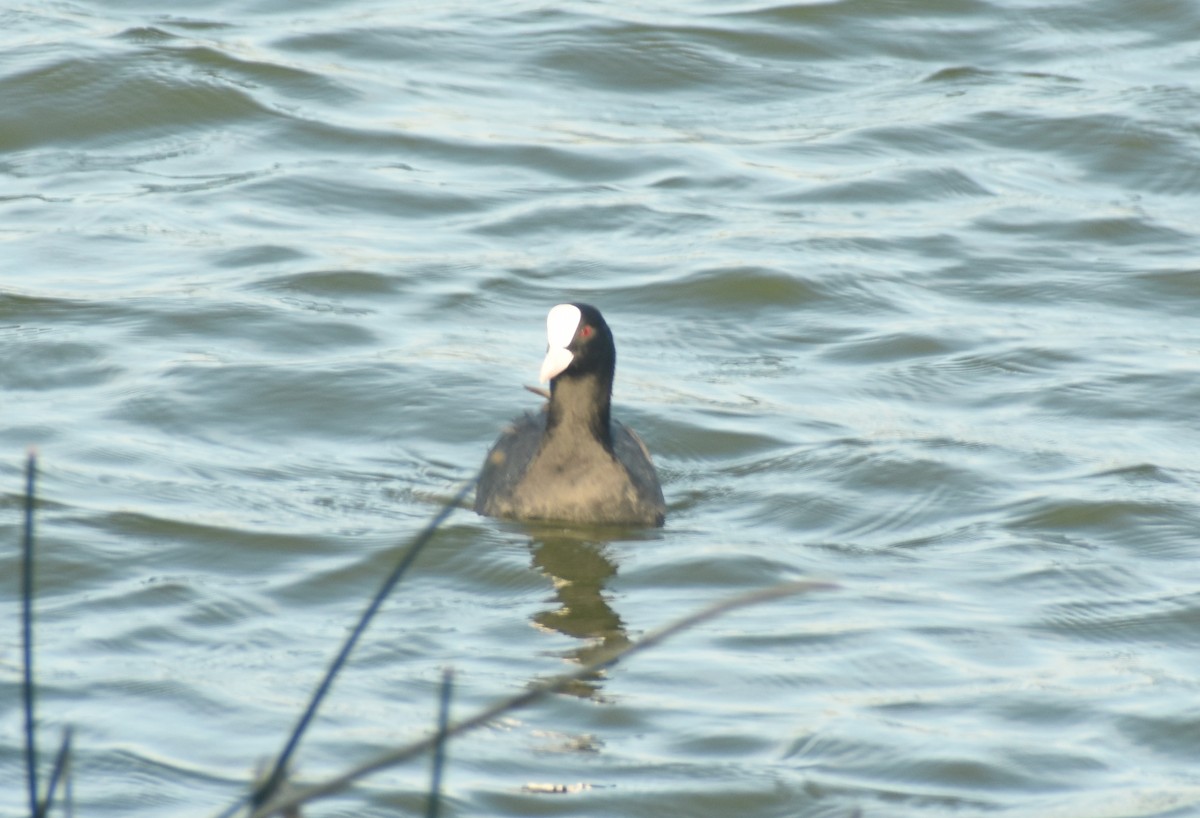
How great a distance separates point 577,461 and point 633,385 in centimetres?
160

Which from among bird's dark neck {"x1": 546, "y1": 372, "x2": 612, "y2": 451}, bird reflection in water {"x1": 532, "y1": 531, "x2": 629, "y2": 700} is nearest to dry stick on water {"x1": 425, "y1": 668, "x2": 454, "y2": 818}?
bird reflection in water {"x1": 532, "y1": 531, "x2": 629, "y2": 700}

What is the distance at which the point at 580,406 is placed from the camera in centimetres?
837

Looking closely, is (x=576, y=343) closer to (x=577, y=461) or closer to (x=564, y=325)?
(x=564, y=325)

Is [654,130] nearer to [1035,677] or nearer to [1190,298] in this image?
[1190,298]

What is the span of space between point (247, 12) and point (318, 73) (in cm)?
158

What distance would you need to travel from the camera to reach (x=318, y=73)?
14.5 metres

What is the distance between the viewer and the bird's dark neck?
27.3ft

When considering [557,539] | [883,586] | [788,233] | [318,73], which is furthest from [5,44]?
[883,586]

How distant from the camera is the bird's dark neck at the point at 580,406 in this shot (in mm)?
8312

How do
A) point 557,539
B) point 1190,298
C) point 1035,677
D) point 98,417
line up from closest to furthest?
point 1035,677
point 557,539
point 98,417
point 1190,298

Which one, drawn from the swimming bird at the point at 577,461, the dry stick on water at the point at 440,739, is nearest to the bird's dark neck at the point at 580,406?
the swimming bird at the point at 577,461

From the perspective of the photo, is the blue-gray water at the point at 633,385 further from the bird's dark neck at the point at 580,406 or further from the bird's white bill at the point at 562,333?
A: the bird's white bill at the point at 562,333

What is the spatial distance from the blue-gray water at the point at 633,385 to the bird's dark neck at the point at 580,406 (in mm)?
427

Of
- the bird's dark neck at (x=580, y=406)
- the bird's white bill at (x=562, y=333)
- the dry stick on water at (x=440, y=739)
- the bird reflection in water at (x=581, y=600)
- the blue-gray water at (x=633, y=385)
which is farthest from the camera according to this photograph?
the bird's dark neck at (x=580, y=406)
